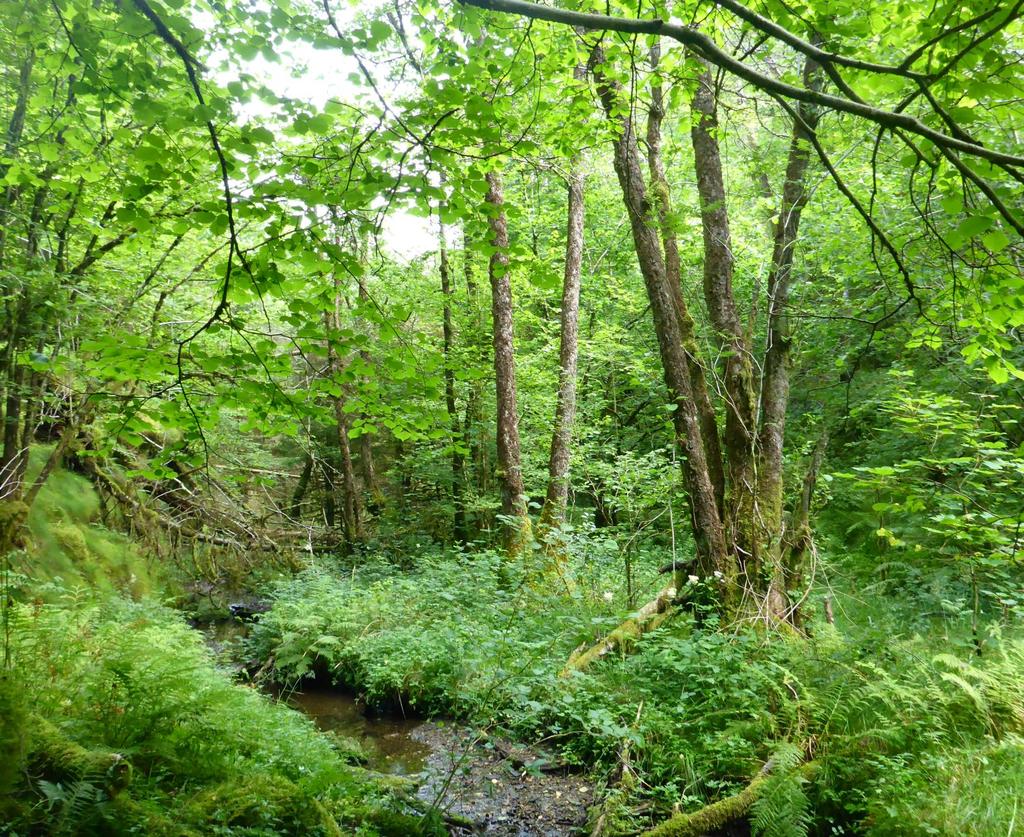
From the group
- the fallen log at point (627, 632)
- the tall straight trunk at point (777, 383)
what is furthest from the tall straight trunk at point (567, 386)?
the tall straight trunk at point (777, 383)

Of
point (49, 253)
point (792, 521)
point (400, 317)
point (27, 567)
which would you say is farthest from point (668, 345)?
point (27, 567)

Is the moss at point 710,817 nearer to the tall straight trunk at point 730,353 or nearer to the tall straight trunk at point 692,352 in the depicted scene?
the tall straight trunk at point 730,353

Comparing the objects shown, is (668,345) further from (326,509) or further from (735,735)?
(326,509)

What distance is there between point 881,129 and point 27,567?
1000 cm

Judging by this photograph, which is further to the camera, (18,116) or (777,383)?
(777,383)

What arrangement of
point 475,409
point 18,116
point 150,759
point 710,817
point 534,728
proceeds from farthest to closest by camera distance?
point 475,409, point 18,116, point 534,728, point 710,817, point 150,759

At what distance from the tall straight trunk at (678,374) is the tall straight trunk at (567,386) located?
306cm

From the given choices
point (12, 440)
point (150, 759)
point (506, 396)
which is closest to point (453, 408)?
point (506, 396)

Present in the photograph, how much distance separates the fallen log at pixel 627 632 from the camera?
19.5 feet

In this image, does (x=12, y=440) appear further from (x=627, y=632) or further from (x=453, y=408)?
(x=453, y=408)

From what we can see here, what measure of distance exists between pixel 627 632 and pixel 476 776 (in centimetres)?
223

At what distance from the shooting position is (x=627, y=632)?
632 cm

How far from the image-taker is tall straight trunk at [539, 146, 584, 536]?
10023mm

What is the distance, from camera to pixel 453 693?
6.10 m
